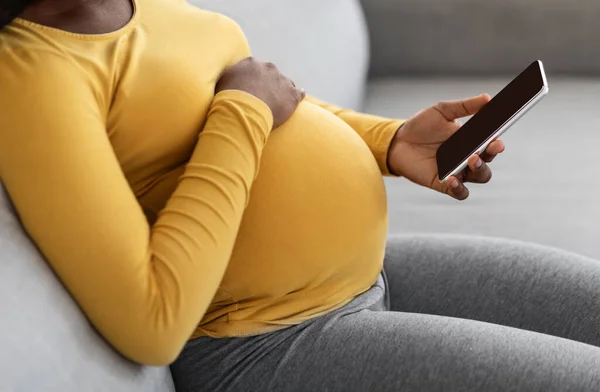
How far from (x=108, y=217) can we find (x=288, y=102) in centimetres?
29

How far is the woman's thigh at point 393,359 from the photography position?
78 centimetres

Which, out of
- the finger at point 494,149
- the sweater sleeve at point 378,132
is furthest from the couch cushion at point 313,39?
the finger at point 494,149

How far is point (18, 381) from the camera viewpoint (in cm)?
61

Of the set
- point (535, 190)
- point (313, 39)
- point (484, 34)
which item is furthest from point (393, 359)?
point (484, 34)

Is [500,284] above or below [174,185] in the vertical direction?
below

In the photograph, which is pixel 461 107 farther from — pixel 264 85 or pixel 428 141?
pixel 264 85

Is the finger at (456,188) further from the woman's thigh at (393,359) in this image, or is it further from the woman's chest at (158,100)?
the woman's chest at (158,100)

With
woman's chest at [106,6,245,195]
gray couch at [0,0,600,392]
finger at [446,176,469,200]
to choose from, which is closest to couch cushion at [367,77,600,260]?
gray couch at [0,0,600,392]

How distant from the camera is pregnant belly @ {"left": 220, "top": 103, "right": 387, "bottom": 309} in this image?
0.83 meters

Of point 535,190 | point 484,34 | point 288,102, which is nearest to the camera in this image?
point 288,102

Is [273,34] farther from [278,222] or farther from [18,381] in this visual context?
[18,381]

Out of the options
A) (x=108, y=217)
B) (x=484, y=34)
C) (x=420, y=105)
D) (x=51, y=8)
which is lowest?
(x=420, y=105)

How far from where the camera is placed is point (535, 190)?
4.75 ft

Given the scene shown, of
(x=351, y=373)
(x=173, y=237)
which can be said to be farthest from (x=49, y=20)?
(x=351, y=373)
